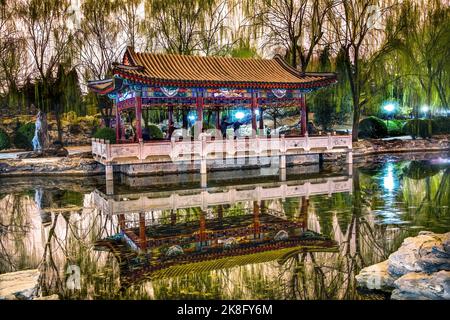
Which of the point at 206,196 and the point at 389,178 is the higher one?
the point at 389,178

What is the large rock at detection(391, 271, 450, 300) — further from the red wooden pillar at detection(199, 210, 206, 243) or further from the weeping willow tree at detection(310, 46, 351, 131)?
the weeping willow tree at detection(310, 46, 351, 131)

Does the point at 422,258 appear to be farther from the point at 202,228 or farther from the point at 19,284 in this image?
the point at 19,284

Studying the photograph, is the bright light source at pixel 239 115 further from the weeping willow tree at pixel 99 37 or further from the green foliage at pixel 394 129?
the green foliage at pixel 394 129

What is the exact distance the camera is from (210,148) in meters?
14.0

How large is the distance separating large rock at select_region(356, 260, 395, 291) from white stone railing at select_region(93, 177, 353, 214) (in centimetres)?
488

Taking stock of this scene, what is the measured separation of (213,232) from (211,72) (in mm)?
8765

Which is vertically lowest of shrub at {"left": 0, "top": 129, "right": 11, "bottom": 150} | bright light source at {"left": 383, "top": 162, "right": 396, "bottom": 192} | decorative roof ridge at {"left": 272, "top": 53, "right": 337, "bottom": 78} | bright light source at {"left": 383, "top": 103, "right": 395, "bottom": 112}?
bright light source at {"left": 383, "top": 162, "right": 396, "bottom": 192}

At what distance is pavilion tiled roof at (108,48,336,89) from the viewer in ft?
45.1

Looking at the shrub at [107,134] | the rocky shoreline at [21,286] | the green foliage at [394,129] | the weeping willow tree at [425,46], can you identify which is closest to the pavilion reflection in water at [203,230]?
the rocky shoreline at [21,286]

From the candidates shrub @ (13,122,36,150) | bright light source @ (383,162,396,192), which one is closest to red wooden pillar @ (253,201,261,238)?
bright light source @ (383,162,396,192)

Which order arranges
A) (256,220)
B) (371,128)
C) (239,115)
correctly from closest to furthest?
(256,220)
(239,115)
(371,128)

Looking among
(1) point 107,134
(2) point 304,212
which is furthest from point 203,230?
(1) point 107,134

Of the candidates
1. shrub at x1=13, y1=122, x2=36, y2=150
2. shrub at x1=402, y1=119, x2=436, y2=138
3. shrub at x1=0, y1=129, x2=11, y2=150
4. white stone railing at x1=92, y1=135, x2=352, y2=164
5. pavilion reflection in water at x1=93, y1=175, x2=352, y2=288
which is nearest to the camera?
pavilion reflection in water at x1=93, y1=175, x2=352, y2=288
